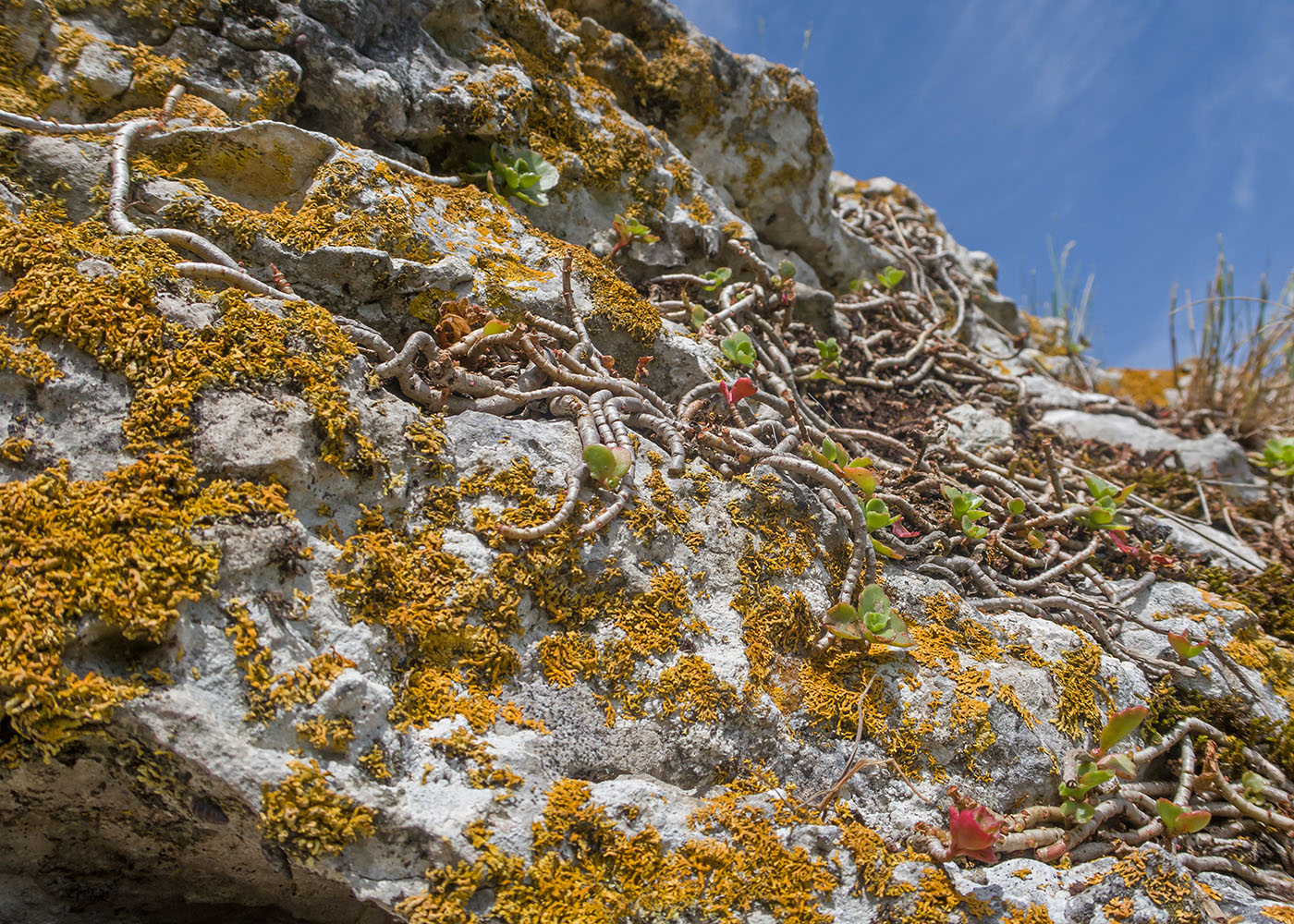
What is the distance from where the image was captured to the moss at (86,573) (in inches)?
56.2

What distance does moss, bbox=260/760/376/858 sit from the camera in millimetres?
1487

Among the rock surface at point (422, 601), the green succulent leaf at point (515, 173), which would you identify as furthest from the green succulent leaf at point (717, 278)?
the green succulent leaf at point (515, 173)

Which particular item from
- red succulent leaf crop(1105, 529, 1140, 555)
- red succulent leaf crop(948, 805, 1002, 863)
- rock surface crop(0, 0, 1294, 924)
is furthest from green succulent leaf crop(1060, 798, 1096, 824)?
red succulent leaf crop(1105, 529, 1140, 555)

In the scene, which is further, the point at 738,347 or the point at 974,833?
the point at 738,347

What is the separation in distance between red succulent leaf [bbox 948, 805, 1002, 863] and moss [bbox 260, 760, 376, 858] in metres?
1.54

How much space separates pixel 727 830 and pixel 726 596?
2.29 ft

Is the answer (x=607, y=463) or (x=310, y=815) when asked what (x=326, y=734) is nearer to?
(x=310, y=815)

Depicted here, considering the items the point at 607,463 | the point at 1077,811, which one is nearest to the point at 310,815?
the point at 607,463

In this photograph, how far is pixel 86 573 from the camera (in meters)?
1.52

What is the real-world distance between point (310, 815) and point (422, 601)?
0.56 meters

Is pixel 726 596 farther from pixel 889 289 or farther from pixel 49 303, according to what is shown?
pixel 889 289

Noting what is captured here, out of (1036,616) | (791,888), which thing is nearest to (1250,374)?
(1036,616)

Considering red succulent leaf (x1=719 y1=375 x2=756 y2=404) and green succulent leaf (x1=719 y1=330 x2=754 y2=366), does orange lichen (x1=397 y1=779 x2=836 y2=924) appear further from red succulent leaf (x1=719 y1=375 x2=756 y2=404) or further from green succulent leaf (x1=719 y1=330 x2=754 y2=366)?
green succulent leaf (x1=719 y1=330 x2=754 y2=366)

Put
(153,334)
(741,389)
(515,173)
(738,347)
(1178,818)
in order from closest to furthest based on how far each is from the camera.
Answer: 1. (153,334)
2. (1178,818)
3. (741,389)
4. (738,347)
5. (515,173)
